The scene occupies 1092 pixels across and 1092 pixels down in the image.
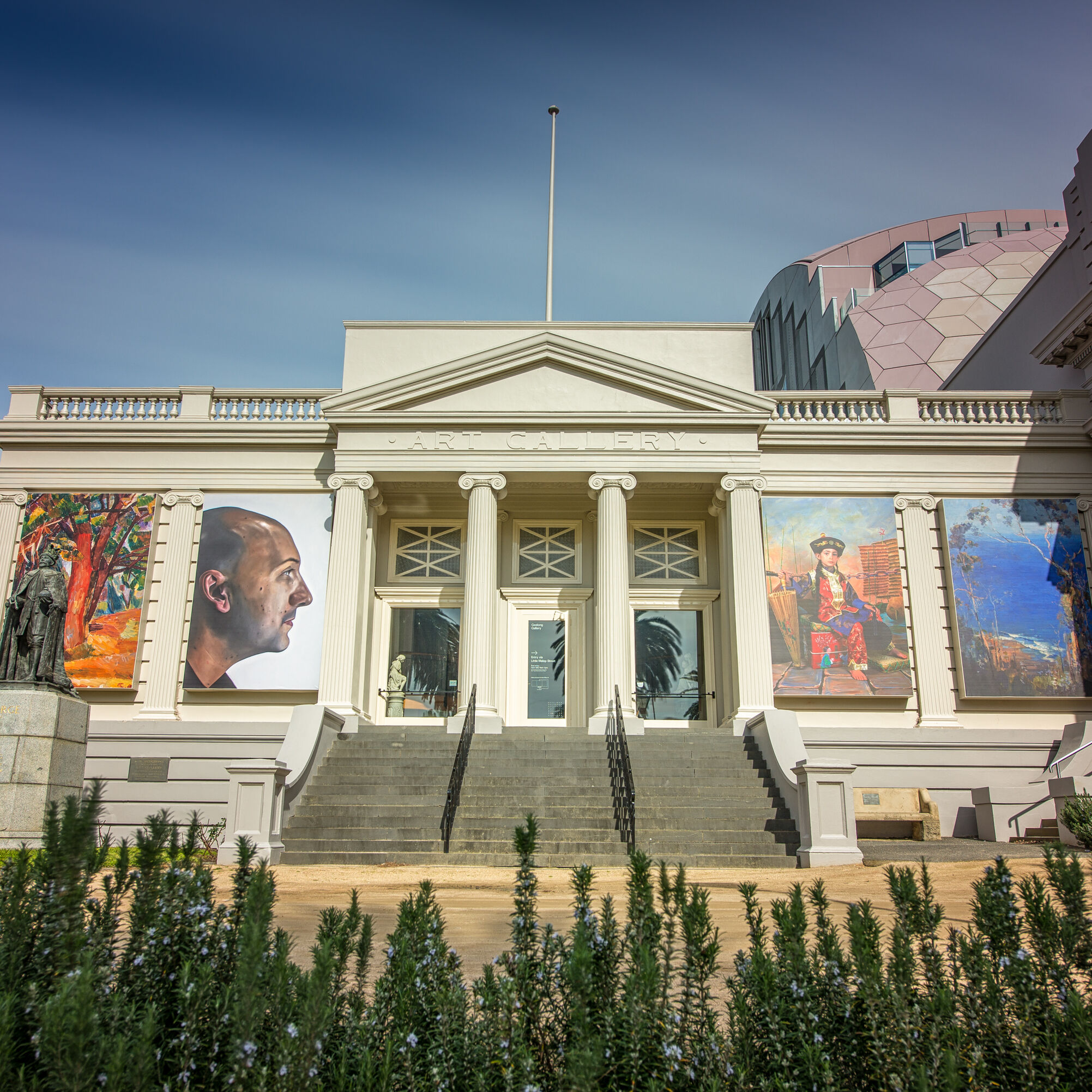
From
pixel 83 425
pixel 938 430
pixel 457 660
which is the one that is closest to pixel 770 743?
pixel 457 660

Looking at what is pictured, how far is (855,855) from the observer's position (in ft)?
43.1

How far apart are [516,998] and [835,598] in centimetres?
1786

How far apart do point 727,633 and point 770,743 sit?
4.52m

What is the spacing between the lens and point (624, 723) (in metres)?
18.1

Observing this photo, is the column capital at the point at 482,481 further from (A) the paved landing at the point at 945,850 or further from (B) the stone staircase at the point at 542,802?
(A) the paved landing at the point at 945,850

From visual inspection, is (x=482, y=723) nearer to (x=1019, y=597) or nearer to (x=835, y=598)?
(x=835, y=598)

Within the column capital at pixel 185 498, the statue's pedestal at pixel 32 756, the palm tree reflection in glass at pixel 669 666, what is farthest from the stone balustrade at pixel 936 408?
the statue's pedestal at pixel 32 756

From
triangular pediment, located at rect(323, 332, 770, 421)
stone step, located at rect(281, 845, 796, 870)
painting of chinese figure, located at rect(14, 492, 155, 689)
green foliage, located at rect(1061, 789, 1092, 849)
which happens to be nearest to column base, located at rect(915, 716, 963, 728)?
green foliage, located at rect(1061, 789, 1092, 849)

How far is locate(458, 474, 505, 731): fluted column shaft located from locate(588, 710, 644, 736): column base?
6.15ft

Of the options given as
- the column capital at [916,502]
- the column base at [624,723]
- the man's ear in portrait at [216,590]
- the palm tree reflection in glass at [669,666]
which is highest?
the column capital at [916,502]

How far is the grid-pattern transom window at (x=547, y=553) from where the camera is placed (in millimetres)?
22172

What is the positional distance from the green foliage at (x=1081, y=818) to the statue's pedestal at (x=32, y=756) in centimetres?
1296

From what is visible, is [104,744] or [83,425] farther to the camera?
[83,425]

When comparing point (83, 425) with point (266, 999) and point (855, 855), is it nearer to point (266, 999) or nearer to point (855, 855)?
point (855, 855)
